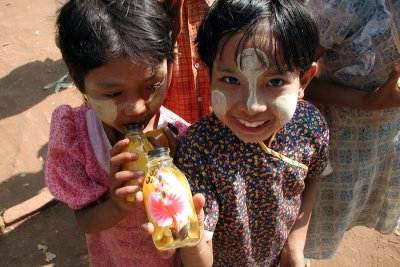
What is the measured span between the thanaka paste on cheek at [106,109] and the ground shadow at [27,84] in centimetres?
348

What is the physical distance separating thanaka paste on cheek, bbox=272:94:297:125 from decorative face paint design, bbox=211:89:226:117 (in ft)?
0.58

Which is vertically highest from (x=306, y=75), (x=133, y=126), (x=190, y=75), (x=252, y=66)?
(x=252, y=66)

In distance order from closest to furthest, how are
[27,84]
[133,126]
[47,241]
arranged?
[133,126], [47,241], [27,84]

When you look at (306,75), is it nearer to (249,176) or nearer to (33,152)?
(249,176)

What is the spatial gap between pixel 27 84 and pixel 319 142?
4.29 metres

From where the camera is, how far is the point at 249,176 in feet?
5.32

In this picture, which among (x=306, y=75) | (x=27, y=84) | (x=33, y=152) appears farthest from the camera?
(x=27, y=84)

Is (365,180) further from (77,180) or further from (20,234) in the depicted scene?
(20,234)

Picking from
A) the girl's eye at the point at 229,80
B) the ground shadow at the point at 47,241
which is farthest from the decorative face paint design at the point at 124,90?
the ground shadow at the point at 47,241

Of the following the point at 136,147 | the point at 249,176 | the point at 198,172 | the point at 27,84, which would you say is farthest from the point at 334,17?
the point at 27,84

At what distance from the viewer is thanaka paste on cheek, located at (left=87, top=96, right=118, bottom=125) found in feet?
4.84

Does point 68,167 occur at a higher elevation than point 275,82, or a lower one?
lower

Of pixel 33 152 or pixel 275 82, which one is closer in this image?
pixel 275 82

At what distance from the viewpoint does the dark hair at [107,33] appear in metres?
1.41
